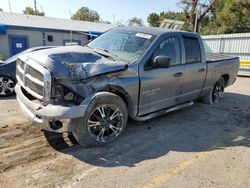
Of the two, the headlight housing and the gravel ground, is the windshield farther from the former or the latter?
the gravel ground

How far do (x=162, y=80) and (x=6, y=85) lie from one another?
16.3 feet

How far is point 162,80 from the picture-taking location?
4938mm

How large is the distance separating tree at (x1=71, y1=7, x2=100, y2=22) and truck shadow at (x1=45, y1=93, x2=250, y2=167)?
63540 mm

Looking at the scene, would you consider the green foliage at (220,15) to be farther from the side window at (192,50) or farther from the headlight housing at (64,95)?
the headlight housing at (64,95)

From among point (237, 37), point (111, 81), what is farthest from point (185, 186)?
point (237, 37)

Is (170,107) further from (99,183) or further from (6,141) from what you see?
(6,141)

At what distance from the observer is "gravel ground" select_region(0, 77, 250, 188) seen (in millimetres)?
3290

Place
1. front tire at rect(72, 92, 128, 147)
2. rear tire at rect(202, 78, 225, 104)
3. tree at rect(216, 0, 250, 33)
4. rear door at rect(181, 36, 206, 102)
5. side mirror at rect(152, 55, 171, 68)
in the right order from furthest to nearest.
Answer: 1. tree at rect(216, 0, 250, 33)
2. rear tire at rect(202, 78, 225, 104)
3. rear door at rect(181, 36, 206, 102)
4. side mirror at rect(152, 55, 171, 68)
5. front tire at rect(72, 92, 128, 147)

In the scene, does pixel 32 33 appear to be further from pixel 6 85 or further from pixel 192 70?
pixel 192 70

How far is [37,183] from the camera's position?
10.2 ft

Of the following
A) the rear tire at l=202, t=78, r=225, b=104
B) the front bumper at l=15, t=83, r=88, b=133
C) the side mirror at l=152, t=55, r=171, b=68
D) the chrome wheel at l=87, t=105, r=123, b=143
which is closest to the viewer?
the front bumper at l=15, t=83, r=88, b=133

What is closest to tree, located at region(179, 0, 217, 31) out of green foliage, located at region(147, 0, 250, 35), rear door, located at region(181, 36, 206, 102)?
green foliage, located at region(147, 0, 250, 35)

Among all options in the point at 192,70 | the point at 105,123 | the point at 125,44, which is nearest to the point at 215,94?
the point at 192,70

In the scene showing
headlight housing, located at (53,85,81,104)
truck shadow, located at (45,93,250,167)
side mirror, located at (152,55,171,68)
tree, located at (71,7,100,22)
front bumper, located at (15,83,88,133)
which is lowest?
truck shadow, located at (45,93,250,167)
